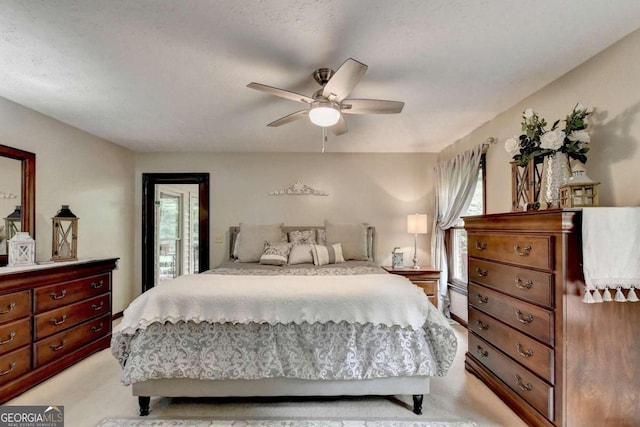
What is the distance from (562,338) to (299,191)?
11.9 ft

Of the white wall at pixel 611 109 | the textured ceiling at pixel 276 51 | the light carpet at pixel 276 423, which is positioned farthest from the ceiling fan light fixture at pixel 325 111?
the light carpet at pixel 276 423

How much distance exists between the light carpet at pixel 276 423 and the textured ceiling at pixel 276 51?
7.83 ft

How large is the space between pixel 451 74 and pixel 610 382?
2145 mm

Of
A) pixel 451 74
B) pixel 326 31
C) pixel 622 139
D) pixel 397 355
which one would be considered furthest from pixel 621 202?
pixel 326 31

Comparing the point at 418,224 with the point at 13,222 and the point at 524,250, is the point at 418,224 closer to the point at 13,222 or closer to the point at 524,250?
the point at 524,250

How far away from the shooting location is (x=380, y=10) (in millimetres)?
1608

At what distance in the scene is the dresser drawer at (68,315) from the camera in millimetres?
2609

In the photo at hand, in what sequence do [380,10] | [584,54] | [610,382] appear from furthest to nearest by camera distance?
[584,54] → [610,382] → [380,10]

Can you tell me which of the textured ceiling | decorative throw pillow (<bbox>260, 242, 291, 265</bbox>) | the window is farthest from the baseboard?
the textured ceiling

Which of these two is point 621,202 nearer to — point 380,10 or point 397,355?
point 397,355

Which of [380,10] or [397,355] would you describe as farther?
[397,355]

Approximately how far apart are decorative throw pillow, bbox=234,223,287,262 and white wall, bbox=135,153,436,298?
0.49 m

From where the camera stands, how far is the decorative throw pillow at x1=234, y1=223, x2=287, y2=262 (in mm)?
4070

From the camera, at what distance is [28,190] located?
3.00 metres
